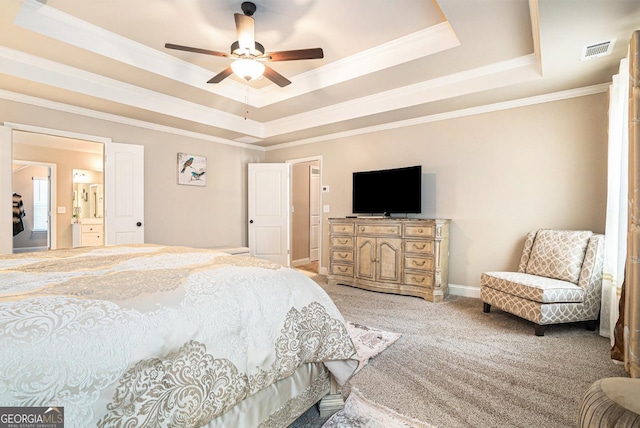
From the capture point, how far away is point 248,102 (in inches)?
178

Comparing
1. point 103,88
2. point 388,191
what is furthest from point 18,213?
point 388,191

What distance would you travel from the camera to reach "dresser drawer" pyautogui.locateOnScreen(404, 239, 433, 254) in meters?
3.87

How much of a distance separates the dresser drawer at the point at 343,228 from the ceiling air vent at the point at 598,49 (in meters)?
3.04

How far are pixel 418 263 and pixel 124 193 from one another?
4105 millimetres

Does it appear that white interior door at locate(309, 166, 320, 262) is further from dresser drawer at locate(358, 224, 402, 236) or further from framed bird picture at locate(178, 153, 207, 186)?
dresser drawer at locate(358, 224, 402, 236)

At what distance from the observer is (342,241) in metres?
4.66

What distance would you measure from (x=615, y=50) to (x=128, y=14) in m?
4.20

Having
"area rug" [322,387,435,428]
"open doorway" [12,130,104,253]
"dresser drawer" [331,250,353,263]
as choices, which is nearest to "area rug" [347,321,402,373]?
"area rug" [322,387,435,428]

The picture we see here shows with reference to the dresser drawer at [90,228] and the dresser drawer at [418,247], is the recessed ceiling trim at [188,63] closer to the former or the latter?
the dresser drawer at [418,247]

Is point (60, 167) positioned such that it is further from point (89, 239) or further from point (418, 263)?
point (418, 263)

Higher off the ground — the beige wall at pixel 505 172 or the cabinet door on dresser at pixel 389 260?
the beige wall at pixel 505 172

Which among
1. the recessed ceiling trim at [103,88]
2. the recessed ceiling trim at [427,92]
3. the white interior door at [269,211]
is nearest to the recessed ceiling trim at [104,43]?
the recessed ceiling trim at [103,88]

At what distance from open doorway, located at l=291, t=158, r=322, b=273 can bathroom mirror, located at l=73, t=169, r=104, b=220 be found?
15.1ft

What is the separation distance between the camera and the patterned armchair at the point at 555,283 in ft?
8.99
